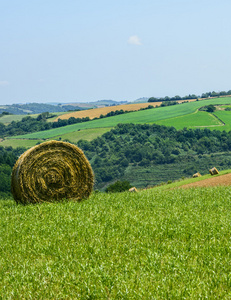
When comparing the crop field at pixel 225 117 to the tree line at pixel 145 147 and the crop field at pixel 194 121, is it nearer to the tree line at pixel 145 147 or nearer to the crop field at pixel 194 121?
the crop field at pixel 194 121

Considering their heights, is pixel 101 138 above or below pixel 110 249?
below

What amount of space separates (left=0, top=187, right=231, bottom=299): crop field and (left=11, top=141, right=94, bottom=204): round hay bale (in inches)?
56.1

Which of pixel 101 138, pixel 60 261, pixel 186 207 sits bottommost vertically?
pixel 101 138

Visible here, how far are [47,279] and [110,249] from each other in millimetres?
1938

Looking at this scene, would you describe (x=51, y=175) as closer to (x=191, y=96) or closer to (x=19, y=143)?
(x=19, y=143)

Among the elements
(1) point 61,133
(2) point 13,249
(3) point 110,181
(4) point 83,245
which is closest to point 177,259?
(4) point 83,245

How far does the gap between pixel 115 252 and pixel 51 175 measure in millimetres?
7593

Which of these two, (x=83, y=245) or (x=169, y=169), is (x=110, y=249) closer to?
(x=83, y=245)

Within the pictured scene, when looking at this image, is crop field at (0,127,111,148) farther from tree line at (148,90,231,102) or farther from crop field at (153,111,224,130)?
tree line at (148,90,231,102)

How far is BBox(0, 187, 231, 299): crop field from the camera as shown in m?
6.38

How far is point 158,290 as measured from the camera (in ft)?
20.3

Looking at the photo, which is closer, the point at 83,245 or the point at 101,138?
the point at 83,245

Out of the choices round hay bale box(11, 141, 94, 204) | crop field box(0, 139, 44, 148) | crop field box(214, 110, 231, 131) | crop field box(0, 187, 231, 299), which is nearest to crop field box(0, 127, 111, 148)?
crop field box(0, 139, 44, 148)

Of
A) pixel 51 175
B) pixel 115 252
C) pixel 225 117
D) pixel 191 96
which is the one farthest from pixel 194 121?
pixel 115 252
